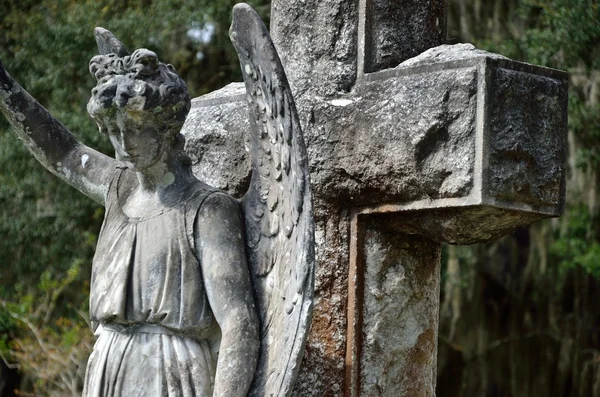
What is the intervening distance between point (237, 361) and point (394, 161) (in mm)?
1005

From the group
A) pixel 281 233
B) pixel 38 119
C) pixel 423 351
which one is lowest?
pixel 423 351

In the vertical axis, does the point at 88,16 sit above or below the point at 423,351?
above

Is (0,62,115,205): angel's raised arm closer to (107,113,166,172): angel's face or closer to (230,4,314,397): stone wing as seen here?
(107,113,166,172): angel's face

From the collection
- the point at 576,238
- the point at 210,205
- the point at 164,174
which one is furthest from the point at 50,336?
the point at 210,205

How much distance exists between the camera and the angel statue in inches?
200

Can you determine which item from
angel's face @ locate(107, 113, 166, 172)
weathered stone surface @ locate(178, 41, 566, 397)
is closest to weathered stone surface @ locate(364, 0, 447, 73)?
weathered stone surface @ locate(178, 41, 566, 397)

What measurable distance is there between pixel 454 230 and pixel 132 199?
1.16 meters

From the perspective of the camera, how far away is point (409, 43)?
19.5 ft

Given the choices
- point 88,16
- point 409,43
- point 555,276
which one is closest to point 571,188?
point 555,276

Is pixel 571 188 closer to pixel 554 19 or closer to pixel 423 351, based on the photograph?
pixel 554 19

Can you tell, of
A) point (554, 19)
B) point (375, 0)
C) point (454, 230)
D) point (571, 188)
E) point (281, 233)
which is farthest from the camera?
point (571, 188)

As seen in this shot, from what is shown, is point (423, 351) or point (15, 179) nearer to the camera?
point (423, 351)

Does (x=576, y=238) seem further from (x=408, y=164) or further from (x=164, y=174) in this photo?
(x=164, y=174)

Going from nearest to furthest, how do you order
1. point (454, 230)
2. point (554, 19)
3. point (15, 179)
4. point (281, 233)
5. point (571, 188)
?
point (281, 233) < point (454, 230) < point (554, 19) < point (15, 179) < point (571, 188)
